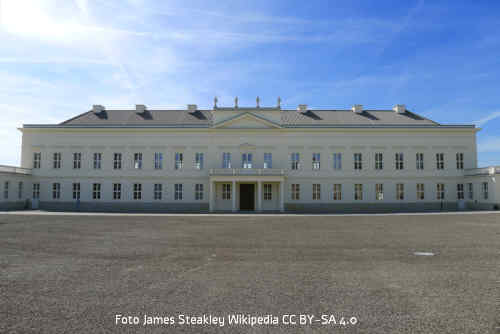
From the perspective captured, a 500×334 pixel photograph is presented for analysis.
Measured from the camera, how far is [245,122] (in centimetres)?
3734

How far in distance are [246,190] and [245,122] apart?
823 cm

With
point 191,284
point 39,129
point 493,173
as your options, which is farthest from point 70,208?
point 493,173

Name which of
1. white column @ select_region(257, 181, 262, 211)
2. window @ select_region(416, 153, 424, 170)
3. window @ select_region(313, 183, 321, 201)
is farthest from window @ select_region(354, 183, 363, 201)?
white column @ select_region(257, 181, 262, 211)

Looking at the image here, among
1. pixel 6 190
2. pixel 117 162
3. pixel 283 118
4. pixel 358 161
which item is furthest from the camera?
pixel 283 118

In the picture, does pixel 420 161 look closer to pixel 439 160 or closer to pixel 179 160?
pixel 439 160

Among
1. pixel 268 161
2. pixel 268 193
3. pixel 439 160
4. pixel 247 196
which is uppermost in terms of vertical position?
pixel 439 160

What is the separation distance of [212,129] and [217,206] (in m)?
9.24

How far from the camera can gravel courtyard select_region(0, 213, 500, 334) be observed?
4.38m

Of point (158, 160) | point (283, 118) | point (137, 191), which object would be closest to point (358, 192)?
point (283, 118)

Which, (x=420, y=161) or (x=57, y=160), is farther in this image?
(x=57, y=160)

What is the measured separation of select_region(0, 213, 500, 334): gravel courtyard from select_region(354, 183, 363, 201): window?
2605cm

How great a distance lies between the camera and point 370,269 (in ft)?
24.7

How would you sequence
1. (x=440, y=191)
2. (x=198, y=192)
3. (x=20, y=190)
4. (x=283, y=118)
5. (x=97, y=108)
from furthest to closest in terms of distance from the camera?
(x=97, y=108)
(x=283, y=118)
(x=440, y=191)
(x=198, y=192)
(x=20, y=190)

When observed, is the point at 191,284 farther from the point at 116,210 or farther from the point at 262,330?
the point at 116,210
